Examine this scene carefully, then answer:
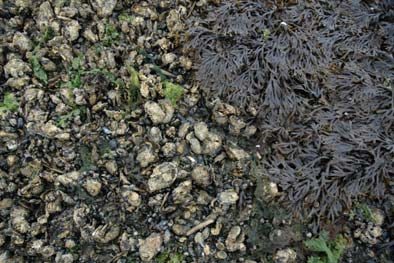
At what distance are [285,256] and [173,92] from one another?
1154 millimetres

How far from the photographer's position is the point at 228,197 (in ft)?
7.65

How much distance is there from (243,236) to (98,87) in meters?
1.22

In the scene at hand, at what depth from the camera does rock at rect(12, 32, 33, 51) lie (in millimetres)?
2596

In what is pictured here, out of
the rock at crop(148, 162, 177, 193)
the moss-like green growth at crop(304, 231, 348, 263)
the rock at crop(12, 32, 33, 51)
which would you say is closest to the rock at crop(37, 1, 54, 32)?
the rock at crop(12, 32, 33, 51)

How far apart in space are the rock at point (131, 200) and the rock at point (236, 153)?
0.58 meters

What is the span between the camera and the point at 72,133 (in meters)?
2.42

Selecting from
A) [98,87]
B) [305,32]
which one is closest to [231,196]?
[98,87]

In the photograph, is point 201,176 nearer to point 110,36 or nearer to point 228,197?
point 228,197

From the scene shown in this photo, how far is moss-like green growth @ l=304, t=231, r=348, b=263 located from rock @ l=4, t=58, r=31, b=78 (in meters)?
1.93

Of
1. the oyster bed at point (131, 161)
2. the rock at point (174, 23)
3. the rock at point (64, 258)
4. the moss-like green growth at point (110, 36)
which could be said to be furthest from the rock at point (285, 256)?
the moss-like green growth at point (110, 36)

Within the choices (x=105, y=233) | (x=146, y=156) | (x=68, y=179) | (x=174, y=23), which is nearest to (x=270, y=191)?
(x=146, y=156)

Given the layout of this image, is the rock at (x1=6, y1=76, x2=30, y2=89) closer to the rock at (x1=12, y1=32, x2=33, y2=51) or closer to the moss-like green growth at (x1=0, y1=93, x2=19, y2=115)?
the moss-like green growth at (x1=0, y1=93, x2=19, y2=115)

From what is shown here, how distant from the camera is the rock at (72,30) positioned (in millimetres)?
2633

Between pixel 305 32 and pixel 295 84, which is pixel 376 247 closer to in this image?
pixel 295 84
